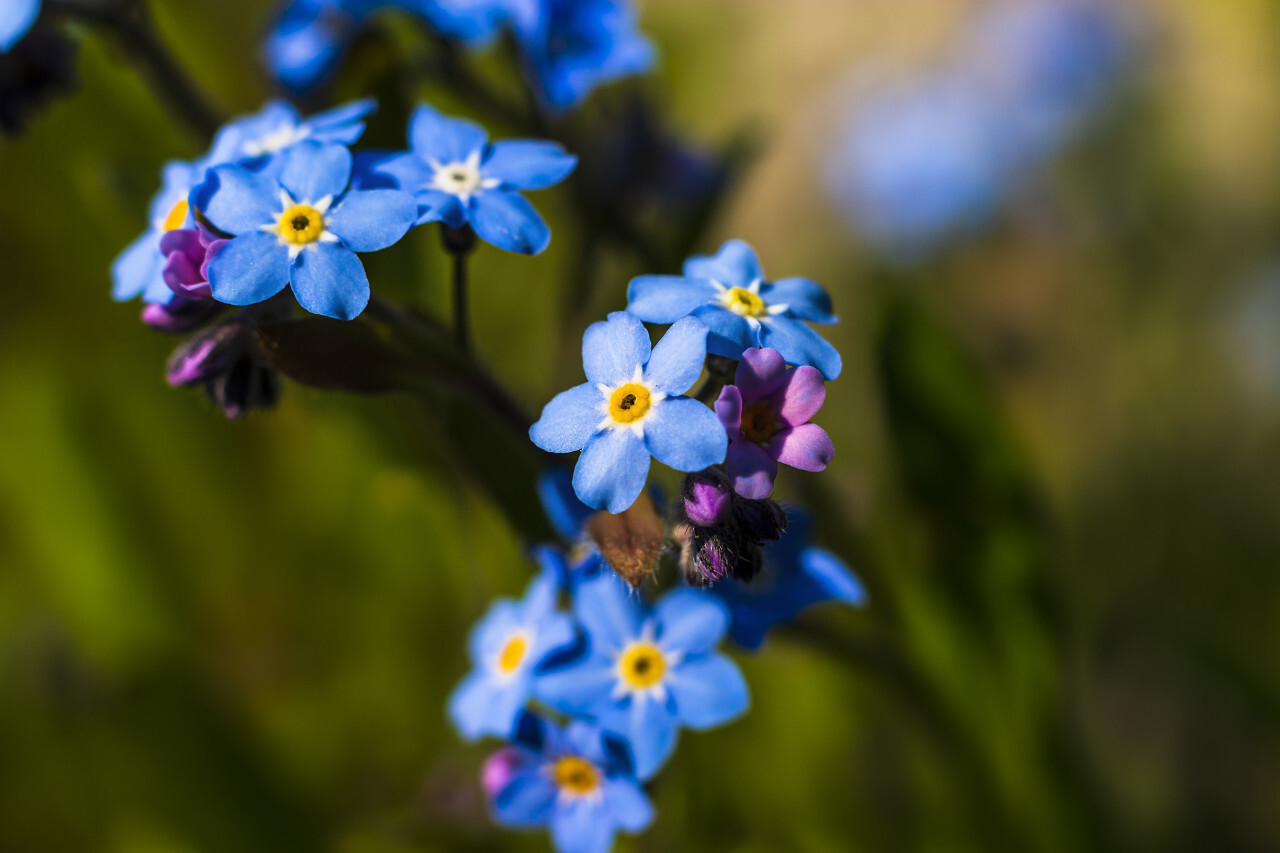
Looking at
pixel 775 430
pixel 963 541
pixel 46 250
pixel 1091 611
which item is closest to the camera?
pixel 775 430

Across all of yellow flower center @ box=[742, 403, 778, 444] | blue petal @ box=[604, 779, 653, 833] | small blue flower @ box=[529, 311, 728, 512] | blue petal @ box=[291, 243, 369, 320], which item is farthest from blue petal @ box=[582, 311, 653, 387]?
blue petal @ box=[604, 779, 653, 833]

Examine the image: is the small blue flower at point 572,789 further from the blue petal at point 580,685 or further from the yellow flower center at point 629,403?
the yellow flower center at point 629,403

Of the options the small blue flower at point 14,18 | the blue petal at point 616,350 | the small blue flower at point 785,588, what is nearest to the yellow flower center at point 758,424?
the blue petal at point 616,350

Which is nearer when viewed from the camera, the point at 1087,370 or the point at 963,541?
the point at 963,541

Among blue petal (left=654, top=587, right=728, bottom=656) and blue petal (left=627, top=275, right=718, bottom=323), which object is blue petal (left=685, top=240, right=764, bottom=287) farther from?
blue petal (left=654, top=587, right=728, bottom=656)

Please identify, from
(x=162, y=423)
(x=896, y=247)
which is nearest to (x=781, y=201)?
(x=896, y=247)

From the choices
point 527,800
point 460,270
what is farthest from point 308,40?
point 527,800

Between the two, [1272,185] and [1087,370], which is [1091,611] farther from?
[1272,185]
